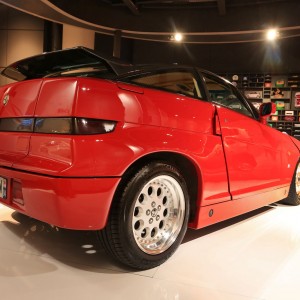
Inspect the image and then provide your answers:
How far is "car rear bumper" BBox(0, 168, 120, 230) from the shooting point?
4.29 ft

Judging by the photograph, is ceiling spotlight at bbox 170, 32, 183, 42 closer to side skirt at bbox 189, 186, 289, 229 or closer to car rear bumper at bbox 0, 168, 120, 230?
side skirt at bbox 189, 186, 289, 229

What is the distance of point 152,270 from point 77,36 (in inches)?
319

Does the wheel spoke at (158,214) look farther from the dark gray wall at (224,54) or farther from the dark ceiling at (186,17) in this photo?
the dark gray wall at (224,54)

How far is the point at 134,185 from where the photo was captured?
1.46 m

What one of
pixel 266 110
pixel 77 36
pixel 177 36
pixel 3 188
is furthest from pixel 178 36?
pixel 3 188

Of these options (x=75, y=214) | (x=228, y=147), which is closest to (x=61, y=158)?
(x=75, y=214)

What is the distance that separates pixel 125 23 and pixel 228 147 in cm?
693

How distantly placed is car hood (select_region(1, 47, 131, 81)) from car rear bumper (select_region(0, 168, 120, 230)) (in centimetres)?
57

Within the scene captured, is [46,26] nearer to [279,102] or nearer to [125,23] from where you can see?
[125,23]

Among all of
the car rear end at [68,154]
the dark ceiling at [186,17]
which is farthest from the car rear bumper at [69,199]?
the dark ceiling at [186,17]

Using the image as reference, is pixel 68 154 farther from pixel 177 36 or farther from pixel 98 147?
pixel 177 36

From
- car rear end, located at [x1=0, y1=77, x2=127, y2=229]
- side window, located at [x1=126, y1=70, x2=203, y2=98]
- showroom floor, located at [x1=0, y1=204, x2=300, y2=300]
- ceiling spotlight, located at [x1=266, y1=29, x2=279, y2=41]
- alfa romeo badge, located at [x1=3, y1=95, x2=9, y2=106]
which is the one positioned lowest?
showroom floor, located at [x1=0, y1=204, x2=300, y2=300]

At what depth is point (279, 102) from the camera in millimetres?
9391

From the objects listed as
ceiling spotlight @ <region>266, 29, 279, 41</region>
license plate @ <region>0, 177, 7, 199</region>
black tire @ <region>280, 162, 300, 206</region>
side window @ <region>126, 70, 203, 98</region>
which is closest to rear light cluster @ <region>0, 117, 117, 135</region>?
license plate @ <region>0, 177, 7, 199</region>
